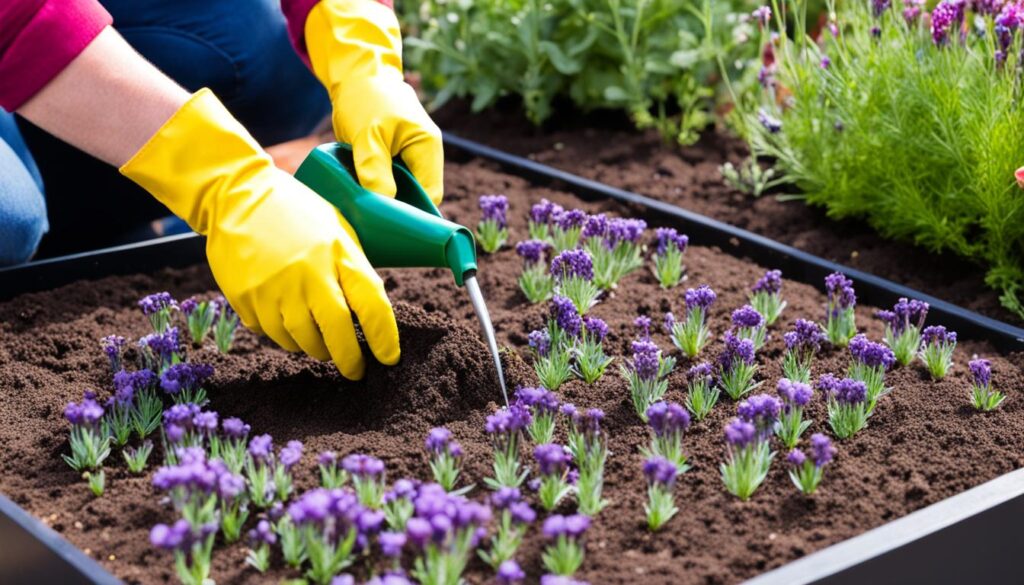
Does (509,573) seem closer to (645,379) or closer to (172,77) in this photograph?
(645,379)

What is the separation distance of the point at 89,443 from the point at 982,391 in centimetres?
158

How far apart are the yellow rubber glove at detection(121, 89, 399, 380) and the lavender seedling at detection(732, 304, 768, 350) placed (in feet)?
2.25

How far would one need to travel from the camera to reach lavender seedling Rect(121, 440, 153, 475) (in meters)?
1.95

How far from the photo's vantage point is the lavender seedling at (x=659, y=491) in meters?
1.72

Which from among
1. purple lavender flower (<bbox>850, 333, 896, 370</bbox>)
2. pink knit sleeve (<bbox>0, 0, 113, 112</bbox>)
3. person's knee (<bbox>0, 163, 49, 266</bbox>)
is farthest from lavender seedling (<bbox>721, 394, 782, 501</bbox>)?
person's knee (<bbox>0, 163, 49, 266</bbox>)

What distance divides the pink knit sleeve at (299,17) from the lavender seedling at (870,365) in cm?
139

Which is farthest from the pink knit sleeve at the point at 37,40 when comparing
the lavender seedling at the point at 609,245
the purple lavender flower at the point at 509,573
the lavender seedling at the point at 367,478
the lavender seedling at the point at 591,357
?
the purple lavender flower at the point at 509,573

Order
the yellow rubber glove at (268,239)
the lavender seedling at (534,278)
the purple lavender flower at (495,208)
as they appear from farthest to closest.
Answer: the purple lavender flower at (495,208) → the lavender seedling at (534,278) → the yellow rubber glove at (268,239)

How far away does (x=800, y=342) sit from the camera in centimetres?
230

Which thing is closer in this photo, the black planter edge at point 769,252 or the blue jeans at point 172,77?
the black planter edge at point 769,252

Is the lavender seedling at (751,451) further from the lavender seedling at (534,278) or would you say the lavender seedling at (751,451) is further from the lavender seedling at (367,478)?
the lavender seedling at (534,278)

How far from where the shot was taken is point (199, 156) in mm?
2160

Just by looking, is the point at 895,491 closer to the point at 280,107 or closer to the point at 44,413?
the point at 44,413

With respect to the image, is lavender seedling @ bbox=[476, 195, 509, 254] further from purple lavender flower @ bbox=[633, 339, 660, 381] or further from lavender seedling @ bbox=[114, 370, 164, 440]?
lavender seedling @ bbox=[114, 370, 164, 440]
